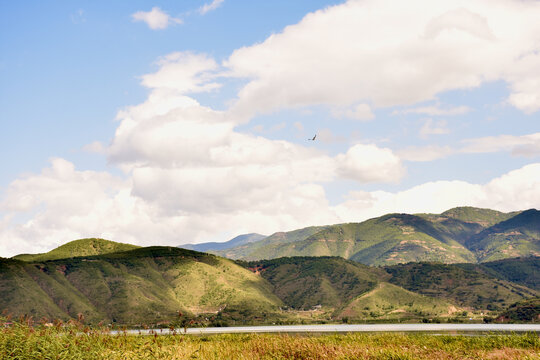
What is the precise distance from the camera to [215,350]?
35.2 meters

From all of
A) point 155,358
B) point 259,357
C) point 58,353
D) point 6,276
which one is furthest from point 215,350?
point 6,276

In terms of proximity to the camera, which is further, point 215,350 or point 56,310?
point 56,310

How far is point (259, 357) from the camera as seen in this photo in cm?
3350

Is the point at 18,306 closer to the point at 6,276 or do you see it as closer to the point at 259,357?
the point at 6,276

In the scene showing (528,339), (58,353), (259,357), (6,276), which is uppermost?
(6,276)

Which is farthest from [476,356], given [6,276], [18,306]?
[6,276]

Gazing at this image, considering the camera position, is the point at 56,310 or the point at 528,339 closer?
the point at 528,339

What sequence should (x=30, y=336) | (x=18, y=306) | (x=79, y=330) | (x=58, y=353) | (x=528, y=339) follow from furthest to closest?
(x=18, y=306), (x=528, y=339), (x=79, y=330), (x=30, y=336), (x=58, y=353)

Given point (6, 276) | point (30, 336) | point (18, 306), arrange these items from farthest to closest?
point (6, 276)
point (18, 306)
point (30, 336)

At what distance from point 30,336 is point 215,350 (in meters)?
11.6

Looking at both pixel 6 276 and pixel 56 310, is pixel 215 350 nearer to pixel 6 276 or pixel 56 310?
pixel 56 310

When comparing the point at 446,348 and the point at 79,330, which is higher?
the point at 79,330

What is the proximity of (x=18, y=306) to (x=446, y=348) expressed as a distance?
177 metres

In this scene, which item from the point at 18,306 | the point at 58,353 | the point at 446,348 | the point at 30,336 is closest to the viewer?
the point at 58,353
